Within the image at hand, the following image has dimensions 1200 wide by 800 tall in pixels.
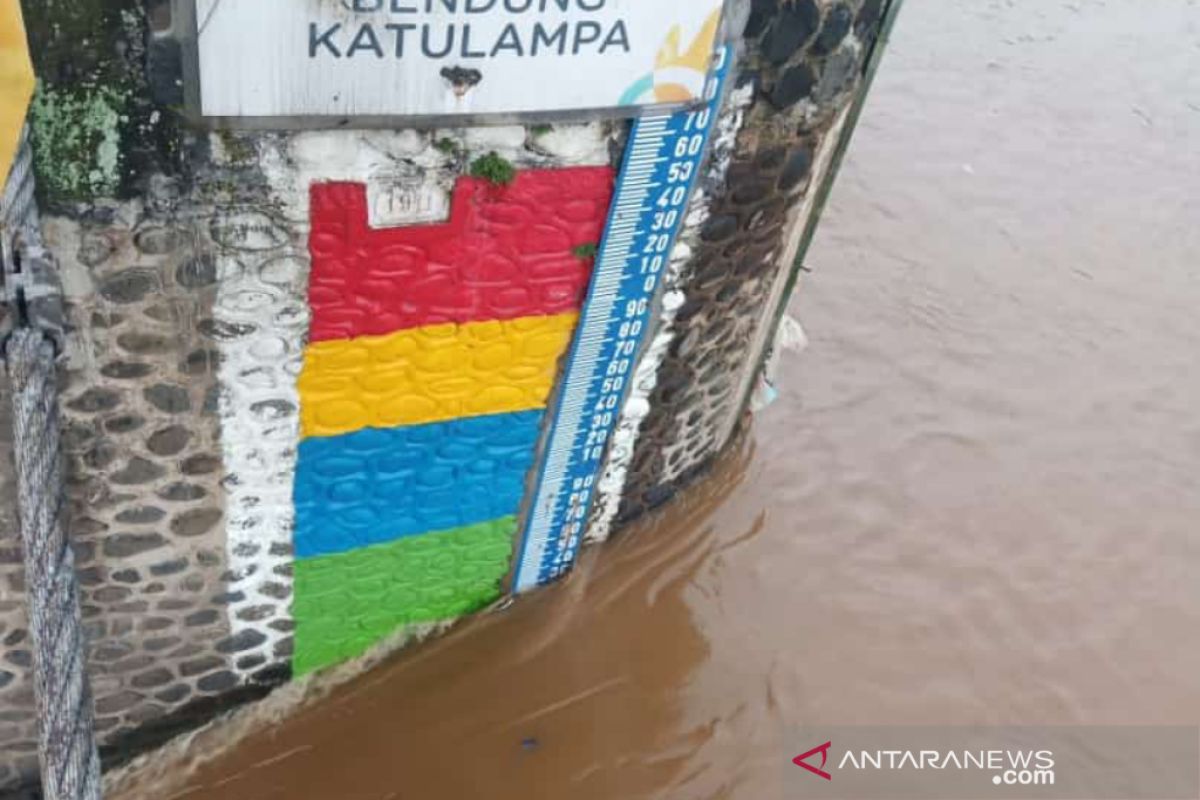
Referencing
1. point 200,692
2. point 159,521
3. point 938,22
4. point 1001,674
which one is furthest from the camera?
point 938,22

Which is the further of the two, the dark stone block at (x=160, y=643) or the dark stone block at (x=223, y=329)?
the dark stone block at (x=160, y=643)

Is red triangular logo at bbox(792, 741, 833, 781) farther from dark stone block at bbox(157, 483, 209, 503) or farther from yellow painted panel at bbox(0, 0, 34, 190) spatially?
yellow painted panel at bbox(0, 0, 34, 190)

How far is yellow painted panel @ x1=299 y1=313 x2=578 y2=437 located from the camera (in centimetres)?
296

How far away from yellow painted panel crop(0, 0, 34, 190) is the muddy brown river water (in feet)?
7.78

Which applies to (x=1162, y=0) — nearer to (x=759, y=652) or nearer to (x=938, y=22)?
(x=938, y=22)

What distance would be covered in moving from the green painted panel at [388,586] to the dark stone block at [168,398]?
2.54 ft

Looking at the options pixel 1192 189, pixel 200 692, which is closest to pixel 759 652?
pixel 200 692

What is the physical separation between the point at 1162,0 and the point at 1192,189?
10.3ft

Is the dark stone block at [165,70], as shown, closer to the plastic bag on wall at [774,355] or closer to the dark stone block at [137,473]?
the dark stone block at [137,473]

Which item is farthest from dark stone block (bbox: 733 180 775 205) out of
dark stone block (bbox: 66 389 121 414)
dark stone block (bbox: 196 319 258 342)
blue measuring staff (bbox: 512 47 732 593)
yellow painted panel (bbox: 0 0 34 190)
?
yellow painted panel (bbox: 0 0 34 190)

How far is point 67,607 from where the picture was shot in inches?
112

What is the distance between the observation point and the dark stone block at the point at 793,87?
308 centimetres

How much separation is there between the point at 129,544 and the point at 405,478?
0.80 m

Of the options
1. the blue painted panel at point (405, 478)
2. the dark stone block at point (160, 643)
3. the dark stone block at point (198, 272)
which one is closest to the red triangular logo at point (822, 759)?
the blue painted panel at point (405, 478)
